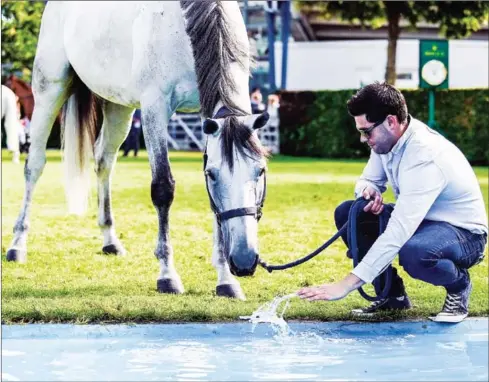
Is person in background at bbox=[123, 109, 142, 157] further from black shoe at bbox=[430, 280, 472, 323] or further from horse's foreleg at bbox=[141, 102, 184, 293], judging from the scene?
black shoe at bbox=[430, 280, 472, 323]

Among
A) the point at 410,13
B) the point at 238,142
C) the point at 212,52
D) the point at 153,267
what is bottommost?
Result: the point at 153,267

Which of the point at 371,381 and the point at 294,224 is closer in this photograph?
the point at 371,381

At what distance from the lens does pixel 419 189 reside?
15.4 feet

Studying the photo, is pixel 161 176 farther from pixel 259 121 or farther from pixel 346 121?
pixel 346 121

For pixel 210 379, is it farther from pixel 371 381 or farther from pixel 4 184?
pixel 4 184

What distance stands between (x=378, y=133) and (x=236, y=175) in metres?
0.74

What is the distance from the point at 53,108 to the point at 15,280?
1680mm

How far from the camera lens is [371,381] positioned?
14.1ft

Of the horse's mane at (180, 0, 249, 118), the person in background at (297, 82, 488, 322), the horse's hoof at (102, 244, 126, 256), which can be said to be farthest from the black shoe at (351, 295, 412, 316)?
the horse's hoof at (102, 244, 126, 256)

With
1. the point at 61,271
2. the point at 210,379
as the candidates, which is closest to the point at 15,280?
the point at 61,271

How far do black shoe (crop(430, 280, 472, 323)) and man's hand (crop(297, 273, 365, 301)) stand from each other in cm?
88

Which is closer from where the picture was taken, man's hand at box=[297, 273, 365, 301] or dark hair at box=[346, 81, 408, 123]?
man's hand at box=[297, 273, 365, 301]

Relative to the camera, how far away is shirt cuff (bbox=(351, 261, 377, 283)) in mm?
4496

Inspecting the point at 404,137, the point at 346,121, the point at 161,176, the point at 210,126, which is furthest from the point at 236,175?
the point at 346,121
